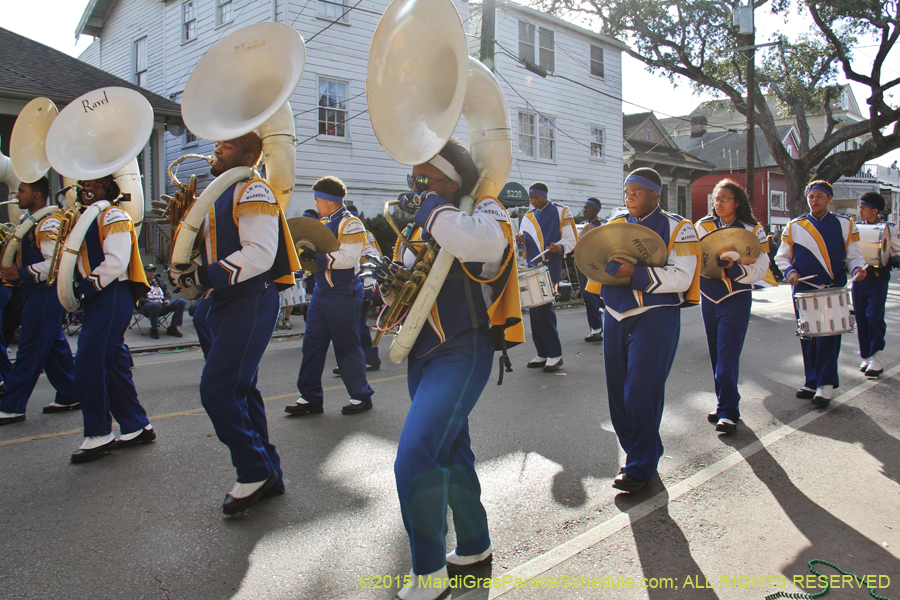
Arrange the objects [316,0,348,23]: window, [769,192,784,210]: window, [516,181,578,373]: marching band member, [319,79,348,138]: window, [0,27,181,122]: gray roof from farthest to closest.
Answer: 1. [769,192,784,210]: window
2. [319,79,348,138]: window
3. [316,0,348,23]: window
4. [0,27,181,122]: gray roof
5. [516,181,578,373]: marching band member

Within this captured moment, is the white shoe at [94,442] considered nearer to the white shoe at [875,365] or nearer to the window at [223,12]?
the white shoe at [875,365]

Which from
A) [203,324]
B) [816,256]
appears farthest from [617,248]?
[203,324]

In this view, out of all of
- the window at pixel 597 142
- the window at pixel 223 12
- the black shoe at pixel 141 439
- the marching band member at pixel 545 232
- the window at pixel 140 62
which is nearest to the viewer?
the black shoe at pixel 141 439

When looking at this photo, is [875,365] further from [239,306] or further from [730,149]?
[730,149]

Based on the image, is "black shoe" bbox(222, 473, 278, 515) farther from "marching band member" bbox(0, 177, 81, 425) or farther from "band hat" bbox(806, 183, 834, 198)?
"band hat" bbox(806, 183, 834, 198)

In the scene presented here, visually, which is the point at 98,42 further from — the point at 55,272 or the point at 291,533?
the point at 291,533

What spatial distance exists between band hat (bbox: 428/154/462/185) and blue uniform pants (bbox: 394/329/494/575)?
2.18ft

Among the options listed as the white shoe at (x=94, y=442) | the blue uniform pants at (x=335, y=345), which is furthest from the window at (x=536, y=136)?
the white shoe at (x=94, y=442)

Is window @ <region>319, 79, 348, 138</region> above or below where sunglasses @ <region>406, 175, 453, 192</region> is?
above

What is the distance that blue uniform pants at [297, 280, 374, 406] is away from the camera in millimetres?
5566

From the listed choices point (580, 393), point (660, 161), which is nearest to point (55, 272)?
point (580, 393)

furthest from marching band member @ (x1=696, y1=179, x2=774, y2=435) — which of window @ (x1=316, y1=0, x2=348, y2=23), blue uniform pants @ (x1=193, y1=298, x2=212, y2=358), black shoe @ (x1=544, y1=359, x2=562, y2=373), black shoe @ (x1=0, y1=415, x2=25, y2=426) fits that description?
window @ (x1=316, y1=0, x2=348, y2=23)

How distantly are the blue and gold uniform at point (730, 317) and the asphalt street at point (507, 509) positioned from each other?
0.31 m

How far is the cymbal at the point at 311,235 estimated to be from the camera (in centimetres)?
508
